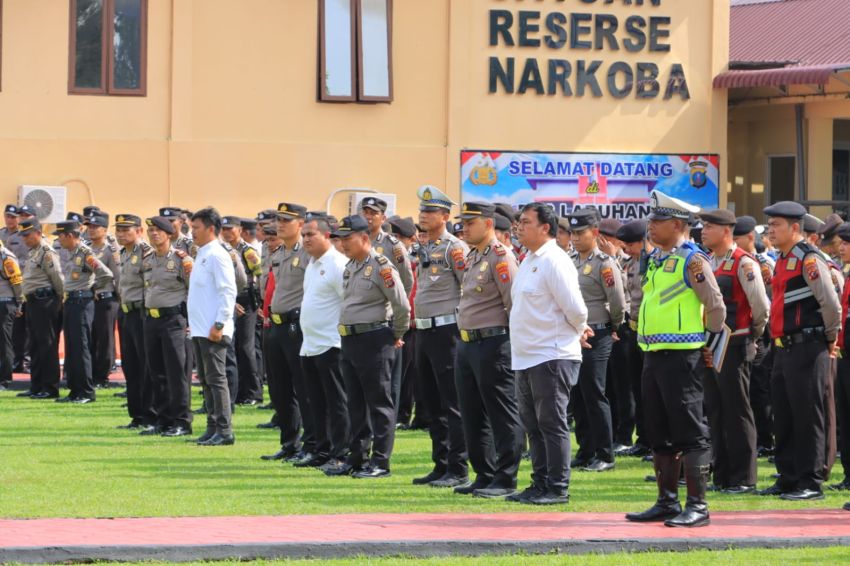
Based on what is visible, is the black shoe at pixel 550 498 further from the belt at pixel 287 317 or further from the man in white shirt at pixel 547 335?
the belt at pixel 287 317

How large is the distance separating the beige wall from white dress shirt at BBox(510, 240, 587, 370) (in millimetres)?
14885

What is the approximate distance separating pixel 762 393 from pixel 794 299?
2.60m

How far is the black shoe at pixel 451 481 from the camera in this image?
11820mm

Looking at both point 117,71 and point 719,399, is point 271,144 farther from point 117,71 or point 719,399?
point 719,399

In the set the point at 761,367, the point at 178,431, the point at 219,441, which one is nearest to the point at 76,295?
the point at 178,431

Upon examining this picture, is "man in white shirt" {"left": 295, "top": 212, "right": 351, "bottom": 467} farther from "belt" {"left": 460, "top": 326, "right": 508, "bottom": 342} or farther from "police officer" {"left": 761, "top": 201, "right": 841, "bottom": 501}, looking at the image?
"police officer" {"left": 761, "top": 201, "right": 841, "bottom": 501}

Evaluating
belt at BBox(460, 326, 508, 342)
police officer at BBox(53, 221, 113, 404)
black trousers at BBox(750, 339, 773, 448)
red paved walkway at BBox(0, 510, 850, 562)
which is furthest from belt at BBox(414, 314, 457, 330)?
police officer at BBox(53, 221, 113, 404)

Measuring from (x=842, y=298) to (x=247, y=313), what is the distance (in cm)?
821

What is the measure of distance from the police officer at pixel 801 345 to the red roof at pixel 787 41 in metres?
14.3

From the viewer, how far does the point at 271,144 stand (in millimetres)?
25219

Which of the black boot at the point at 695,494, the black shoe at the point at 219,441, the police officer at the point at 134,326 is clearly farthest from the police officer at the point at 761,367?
the police officer at the point at 134,326

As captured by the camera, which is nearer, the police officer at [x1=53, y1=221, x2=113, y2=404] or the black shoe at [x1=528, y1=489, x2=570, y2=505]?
the black shoe at [x1=528, y1=489, x2=570, y2=505]

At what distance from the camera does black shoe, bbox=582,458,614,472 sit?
13.0 metres

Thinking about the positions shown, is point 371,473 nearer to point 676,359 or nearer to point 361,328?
Result: point 361,328
